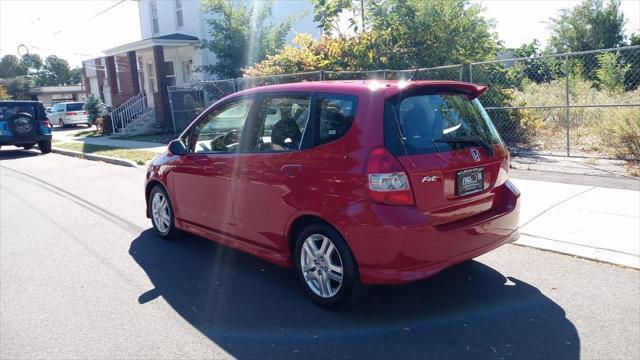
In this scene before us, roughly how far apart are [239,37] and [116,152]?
27.0ft

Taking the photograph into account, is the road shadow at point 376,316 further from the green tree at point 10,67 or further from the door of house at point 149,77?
the green tree at point 10,67

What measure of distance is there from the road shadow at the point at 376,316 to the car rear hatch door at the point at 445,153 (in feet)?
2.45

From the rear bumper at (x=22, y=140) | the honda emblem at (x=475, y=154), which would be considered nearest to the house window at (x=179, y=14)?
the rear bumper at (x=22, y=140)

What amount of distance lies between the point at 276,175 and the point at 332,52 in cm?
1054

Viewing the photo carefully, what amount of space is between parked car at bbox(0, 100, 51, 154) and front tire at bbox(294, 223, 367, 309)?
16340 millimetres

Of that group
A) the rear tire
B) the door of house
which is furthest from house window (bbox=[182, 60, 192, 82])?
the rear tire

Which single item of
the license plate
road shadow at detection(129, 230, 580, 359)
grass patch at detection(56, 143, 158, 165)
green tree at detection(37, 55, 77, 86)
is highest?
green tree at detection(37, 55, 77, 86)

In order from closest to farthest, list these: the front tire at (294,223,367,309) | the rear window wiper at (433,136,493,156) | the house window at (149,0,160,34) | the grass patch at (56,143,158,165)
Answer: the front tire at (294,223,367,309) → the rear window wiper at (433,136,493,156) → the grass patch at (56,143,158,165) → the house window at (149,0,160,34)

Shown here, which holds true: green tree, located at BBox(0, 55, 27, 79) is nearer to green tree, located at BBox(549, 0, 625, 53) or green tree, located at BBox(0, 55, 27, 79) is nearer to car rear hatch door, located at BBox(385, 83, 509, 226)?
green tree, located at BBox(549, 0, 625, 53)

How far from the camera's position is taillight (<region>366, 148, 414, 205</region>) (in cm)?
367

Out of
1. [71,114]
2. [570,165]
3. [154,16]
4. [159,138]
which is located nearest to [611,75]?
[570,165]

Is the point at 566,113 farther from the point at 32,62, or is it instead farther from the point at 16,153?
the point at 32,62

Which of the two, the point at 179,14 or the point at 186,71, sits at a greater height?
the point at 179,14

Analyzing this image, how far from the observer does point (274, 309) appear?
13.7 feet
